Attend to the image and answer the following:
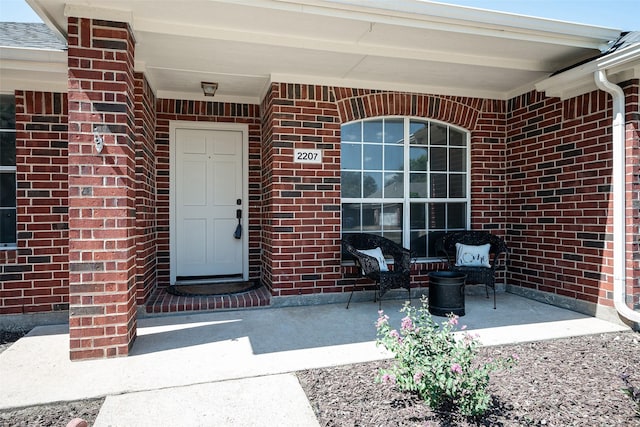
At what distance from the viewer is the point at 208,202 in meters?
5.70

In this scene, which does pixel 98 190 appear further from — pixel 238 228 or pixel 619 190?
pixel 619 190

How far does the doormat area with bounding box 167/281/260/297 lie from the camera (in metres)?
5.02

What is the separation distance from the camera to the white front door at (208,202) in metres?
5.57

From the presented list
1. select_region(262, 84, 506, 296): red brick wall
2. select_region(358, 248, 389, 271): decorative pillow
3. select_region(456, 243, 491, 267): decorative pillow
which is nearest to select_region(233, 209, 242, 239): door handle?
select_region(262, 84, 506, 296): red brick wall

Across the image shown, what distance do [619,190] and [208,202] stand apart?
4.91 m

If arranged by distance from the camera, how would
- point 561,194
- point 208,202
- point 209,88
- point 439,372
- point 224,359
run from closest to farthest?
point 439,372, point 224,359, point 561,194, point 209,88, point 208,202

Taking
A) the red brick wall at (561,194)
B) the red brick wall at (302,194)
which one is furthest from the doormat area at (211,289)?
the red brick wall at (561,194)

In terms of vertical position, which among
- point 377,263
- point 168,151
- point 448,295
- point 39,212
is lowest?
point 448,295

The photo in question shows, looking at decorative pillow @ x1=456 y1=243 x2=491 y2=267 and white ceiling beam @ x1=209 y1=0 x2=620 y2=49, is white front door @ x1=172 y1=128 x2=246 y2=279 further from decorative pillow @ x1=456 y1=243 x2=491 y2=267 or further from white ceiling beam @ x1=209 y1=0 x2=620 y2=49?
decorative pillow @ x1=456 y1=243 x2=491 y2=267

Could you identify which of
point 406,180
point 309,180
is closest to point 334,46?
point 309,180

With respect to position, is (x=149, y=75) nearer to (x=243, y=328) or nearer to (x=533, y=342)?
(x=243, y=328)

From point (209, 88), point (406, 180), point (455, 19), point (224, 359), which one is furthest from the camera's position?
point (406, 180)

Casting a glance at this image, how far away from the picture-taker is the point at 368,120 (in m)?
5.25

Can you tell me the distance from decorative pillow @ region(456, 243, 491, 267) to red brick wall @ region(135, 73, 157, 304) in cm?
377
